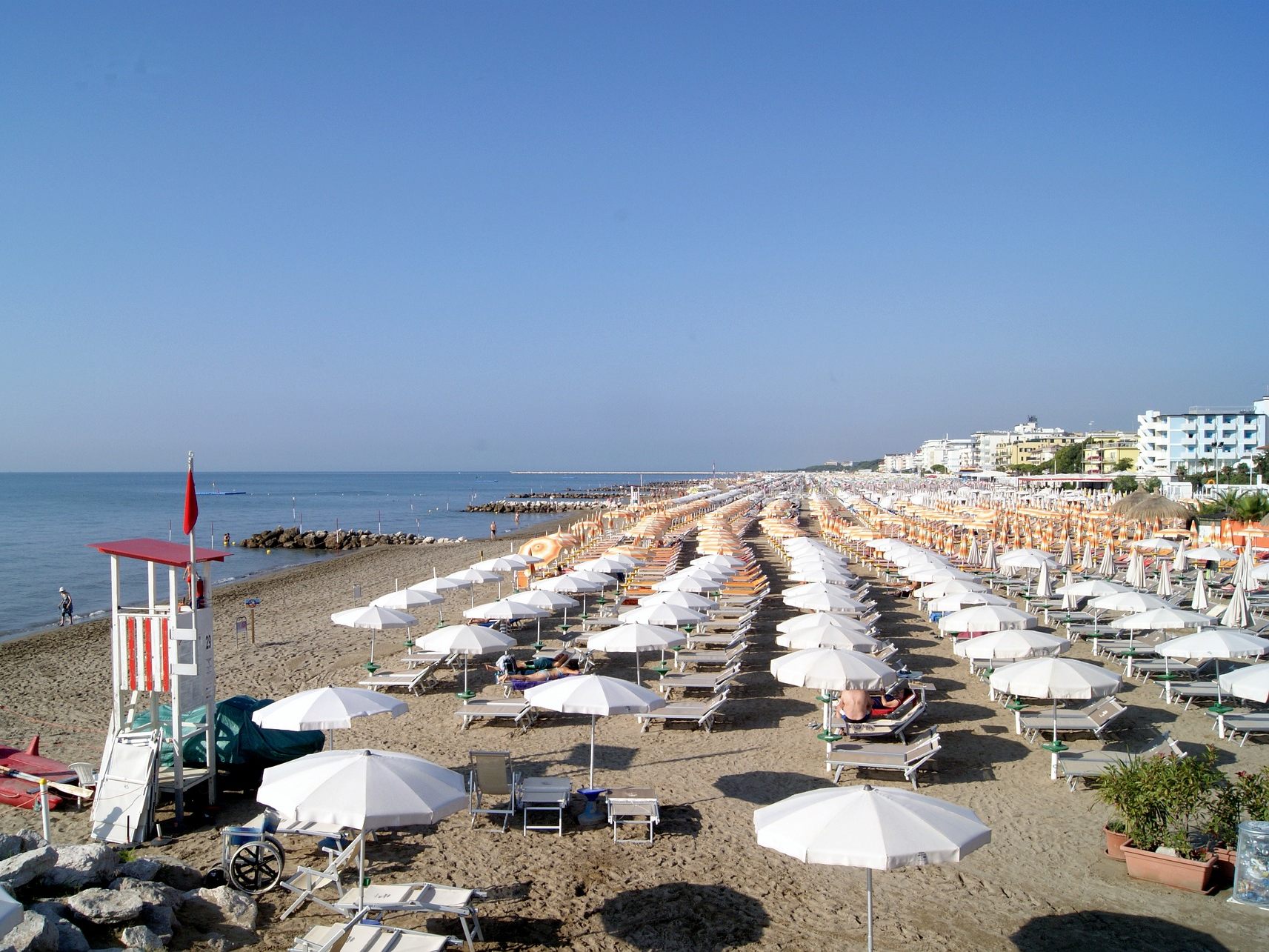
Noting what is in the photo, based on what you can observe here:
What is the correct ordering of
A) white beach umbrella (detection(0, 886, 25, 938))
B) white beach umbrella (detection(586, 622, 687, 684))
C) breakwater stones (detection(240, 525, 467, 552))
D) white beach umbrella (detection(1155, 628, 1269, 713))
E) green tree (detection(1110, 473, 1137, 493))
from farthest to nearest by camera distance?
green tree (detection(1110, 473, 1137, 493)) < breakwater stones (detection(240, 525, 467, 552)) < white beach umbrella (detection(586, 622, 687, 684)) < white beach umbrella (detection(1155, 628, 1269, 713)) < white beach umbrella (detection(0, 886, 25, 938))

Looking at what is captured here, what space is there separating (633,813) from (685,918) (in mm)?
1375

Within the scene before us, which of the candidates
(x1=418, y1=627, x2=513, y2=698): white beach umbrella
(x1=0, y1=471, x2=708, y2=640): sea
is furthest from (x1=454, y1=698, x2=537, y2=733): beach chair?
(x1=0, y1=471, x2=708, y2=640): sea

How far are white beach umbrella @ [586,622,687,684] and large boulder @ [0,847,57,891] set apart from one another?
240 inches

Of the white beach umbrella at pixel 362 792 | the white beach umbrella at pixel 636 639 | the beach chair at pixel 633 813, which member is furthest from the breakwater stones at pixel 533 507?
the white beach umbrella at pixel 362 792

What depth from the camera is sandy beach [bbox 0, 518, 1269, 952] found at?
18.9 ft

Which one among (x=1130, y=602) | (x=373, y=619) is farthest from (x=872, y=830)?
(x=1130, y=602)

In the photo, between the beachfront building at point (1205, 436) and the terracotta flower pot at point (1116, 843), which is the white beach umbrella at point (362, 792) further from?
the beachfront building at point (1205, 436)

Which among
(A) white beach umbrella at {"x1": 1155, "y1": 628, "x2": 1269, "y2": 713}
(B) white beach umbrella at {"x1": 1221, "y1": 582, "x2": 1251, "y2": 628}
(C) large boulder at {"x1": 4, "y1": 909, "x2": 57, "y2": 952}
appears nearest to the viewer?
(C) large boulder at {"x1": 4, "y1": 909, "x2": 57, "y2": 952}

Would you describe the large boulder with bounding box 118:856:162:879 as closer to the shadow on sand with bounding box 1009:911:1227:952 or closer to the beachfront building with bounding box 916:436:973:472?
the shadow on sand with bounding box 1009:911:1227:952

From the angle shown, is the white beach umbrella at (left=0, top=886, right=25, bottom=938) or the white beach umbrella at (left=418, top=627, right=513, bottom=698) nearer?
the white beach umbrella at (left=0, top=886, right=25, bottom=938)

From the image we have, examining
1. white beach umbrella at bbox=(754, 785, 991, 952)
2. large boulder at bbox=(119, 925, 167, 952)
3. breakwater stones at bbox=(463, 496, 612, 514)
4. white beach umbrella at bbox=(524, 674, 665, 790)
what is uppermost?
white beach umbrella at bbox=(754, 785, 991, 952)

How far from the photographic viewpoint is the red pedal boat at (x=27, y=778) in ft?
26.1

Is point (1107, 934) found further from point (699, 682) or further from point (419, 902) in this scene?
point (699, 682)

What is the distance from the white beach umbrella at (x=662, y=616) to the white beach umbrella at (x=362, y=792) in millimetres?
6194
